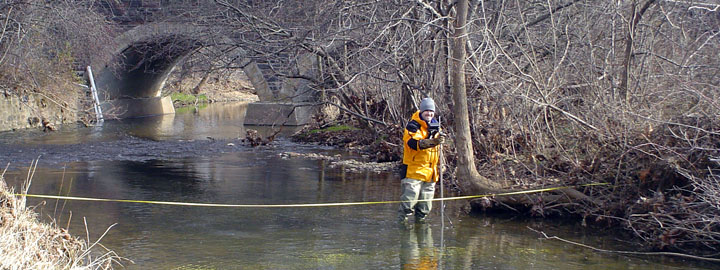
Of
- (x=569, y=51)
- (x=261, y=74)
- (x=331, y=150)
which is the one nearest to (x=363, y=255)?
(x=569, y=51)

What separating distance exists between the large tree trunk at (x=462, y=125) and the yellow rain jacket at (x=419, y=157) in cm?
116

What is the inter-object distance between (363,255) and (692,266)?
3299mm

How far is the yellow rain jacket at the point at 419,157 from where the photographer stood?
32.5 ft

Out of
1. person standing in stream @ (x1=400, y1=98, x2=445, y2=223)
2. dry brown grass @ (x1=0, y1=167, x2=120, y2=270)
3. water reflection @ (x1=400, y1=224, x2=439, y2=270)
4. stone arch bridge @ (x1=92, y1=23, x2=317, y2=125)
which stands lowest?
water reflection @ (x1=400, y1=224, x2=439, y2=270)

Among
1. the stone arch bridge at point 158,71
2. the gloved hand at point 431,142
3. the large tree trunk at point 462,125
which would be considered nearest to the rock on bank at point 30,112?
the stone arch bridge at point 158,71

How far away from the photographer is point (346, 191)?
43.3ft

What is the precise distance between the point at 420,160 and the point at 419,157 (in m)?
0.04

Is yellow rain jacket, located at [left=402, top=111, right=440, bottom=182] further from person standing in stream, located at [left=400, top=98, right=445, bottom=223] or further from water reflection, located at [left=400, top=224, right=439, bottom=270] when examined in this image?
water reflection, located at [left=400, top=224, right=439, bottom=270]

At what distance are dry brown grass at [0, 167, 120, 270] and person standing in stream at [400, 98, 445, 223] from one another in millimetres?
3860

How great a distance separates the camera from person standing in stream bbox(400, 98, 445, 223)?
391 inches

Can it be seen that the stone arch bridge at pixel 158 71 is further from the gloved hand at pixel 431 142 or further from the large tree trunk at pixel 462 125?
the gloved hand at pixel 431 142

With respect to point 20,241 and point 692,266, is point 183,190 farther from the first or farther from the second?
point 692,266

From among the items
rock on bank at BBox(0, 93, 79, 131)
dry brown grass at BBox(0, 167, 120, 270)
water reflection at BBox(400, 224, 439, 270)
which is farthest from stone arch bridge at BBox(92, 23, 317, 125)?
dry brown grass at BBox(0, 167, 120, 270)

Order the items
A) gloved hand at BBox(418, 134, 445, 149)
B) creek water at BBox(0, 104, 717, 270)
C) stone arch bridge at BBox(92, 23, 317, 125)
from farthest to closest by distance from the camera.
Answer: stone arch bridge at BBox(92, 23, 317, 125) < gloved hand at BBox(418, 134, 445, 149) < creek water at BBox(0, 104, 717, 270)
